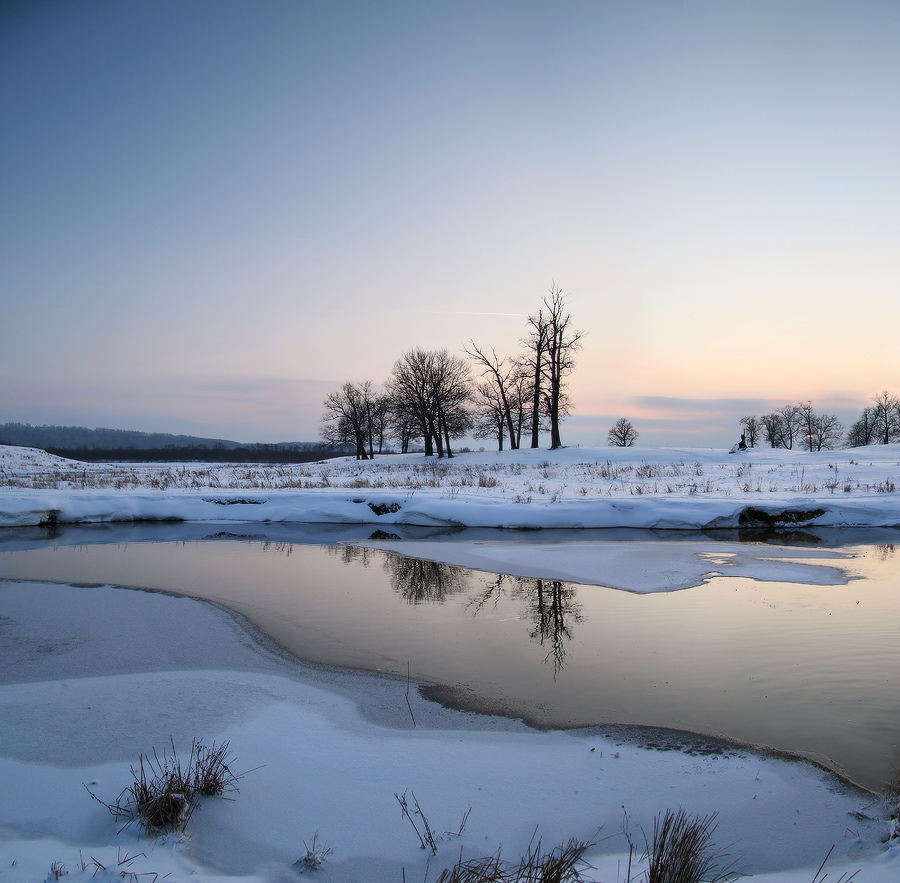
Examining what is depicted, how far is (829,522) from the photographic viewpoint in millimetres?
13578

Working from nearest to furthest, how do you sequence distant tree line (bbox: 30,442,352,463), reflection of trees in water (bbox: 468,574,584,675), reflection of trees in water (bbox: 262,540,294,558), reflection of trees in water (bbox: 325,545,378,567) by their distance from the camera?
reflection of trees in water (bbox: 468,574,584,675)
reflection of trees in water (bbox: 325,545,378,567)
reflection of trees in water (bbox: 262,540,294,558)
distant tree line (bbox: 30,442,352,463)

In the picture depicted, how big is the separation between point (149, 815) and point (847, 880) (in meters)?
3.19

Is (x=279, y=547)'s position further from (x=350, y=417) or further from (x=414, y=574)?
(x=350, y=417)

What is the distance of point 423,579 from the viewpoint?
346 inches

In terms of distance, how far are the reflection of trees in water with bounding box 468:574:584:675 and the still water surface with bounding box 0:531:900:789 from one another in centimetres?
3

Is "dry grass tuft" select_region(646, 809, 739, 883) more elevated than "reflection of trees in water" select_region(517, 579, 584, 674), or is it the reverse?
"dry grass tuft" select_region(646, 809, 739, 883)

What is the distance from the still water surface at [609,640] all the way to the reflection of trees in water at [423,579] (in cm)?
4

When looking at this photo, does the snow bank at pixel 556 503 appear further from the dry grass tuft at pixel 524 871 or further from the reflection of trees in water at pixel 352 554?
the dry grass tuft at pixel 524 871

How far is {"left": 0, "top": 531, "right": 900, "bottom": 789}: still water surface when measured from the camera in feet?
13.4

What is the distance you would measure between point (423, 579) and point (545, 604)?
2.26 meters

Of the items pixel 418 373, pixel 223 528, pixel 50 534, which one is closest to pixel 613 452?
pixel 418 373

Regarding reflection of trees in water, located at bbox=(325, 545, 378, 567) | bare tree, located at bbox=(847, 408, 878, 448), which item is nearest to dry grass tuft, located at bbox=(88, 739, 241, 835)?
reflection of trees in water, located at bbox=(325, 545, 378, 567)

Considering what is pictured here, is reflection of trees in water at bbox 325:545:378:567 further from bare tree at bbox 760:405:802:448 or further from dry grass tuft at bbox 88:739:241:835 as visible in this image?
bare tree at bbox 760:405:802:448

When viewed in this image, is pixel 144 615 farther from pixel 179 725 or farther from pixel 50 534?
pixel 50 534
